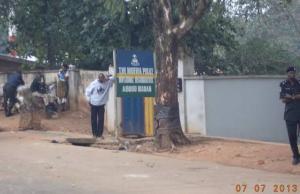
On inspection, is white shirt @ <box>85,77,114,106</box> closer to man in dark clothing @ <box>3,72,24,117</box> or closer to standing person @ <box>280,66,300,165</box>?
standing person @ <box>280,66,300,165</box>

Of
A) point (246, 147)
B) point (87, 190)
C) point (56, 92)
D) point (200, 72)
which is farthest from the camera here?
point (200, 72)

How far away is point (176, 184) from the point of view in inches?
386

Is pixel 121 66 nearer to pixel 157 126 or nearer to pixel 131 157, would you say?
pixel 157 126

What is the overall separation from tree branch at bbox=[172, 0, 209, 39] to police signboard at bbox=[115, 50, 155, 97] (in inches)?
89.8

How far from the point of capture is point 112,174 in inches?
423

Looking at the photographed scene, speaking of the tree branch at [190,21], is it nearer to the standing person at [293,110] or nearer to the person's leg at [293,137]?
the standing person at [293,110]

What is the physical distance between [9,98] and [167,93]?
9808 mm

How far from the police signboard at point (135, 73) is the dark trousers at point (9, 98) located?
7315 millimetres

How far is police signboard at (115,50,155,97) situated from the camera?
15.9 meters

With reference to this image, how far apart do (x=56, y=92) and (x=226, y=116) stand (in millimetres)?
7579

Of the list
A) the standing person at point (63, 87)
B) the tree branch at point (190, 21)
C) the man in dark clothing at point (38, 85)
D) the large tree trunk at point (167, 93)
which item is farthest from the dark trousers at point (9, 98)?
the tree branch at point (190, 21)

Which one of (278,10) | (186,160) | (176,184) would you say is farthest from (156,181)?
(278,10)

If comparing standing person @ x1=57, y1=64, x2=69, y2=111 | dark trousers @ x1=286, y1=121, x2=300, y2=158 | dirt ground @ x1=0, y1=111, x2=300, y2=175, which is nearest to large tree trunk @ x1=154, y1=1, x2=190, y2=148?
dirt ground @ x1=0, y1=111, x2=300, y2=175
